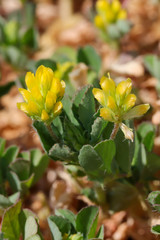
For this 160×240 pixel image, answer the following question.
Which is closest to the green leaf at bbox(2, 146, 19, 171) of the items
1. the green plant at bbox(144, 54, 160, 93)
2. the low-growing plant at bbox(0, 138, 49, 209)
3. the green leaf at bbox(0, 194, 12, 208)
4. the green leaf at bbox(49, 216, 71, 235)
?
the low-growing plant at bbox(0, 138, 49, 209)

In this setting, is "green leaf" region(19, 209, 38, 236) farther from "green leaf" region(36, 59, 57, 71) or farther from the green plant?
the green plant

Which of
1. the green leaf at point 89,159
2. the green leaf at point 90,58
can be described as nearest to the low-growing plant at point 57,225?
the green leaf at point 89,159

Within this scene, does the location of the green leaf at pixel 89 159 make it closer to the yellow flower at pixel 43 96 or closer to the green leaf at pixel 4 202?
the yellow flower at pixel 43 96

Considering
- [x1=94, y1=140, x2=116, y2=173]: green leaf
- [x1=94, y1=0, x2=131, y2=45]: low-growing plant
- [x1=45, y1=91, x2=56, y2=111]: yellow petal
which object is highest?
[x1=94, y1=0, x2=131, y2=45]: low-growing plant

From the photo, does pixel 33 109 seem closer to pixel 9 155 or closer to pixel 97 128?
pixel 97 128

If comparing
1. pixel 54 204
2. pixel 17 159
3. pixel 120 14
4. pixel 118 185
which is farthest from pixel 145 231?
pixel 120 14

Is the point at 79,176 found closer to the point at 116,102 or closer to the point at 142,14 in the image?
the point at 116,102
